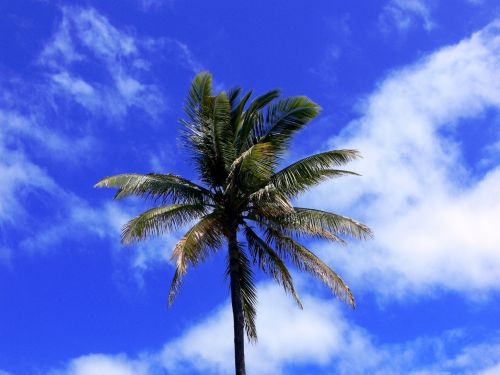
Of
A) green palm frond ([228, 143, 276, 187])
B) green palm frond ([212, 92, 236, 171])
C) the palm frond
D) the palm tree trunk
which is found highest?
green palm frond ([212, 92, 236, 171])

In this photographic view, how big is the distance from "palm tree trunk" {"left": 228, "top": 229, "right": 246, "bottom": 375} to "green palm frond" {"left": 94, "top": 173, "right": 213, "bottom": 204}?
1485 millimetres

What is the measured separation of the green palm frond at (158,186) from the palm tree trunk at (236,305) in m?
1.49

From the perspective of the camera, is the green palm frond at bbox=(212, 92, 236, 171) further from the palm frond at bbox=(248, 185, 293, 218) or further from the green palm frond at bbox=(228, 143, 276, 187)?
the palm frond at bbox=(248, 185, 293, 218)

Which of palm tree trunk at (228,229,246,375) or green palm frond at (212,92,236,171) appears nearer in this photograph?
palm tree trunk at (228,229,246,375)

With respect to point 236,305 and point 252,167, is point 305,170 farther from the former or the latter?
point 236,305

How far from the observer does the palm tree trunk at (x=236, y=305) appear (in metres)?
17.9

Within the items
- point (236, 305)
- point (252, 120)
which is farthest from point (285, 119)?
point (236, 305)

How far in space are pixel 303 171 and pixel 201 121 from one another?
11.0ft

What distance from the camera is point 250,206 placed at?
20156mm

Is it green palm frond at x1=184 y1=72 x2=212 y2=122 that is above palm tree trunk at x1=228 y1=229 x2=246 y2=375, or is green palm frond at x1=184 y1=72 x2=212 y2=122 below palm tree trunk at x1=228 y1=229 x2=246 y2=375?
above

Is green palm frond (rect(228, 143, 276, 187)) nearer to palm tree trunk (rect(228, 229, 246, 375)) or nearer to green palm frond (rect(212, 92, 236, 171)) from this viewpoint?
green palm frond (rect(212, 92, 236, 171))

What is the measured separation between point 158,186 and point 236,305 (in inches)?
156

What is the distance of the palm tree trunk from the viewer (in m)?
17.9

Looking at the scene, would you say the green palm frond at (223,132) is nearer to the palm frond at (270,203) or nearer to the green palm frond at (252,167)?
the green palm frond at (252,167)
